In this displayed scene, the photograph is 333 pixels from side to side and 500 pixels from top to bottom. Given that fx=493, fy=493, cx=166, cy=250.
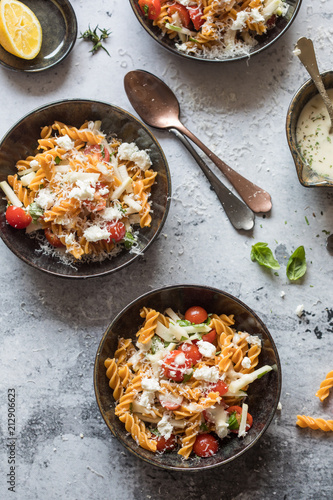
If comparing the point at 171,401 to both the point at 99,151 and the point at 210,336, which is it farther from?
the point at 99,151

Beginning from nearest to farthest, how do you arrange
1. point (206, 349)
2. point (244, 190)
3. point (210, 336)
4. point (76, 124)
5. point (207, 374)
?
1. point (207, 374)
2. point (206, 349)
3. point (210, 336)
4. point (76, 124)
5. point (244, 190)

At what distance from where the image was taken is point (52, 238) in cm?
329

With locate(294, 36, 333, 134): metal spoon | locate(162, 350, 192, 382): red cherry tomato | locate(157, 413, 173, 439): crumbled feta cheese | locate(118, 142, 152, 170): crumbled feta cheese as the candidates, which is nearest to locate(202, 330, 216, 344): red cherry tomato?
locate(162, 350, 192, 382): red cherry tomato

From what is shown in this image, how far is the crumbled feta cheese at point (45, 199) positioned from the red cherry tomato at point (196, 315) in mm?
1165

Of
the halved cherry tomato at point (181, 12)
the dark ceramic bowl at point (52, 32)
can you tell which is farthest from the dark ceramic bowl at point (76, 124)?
the halved cherry tomato at point (181, 12)

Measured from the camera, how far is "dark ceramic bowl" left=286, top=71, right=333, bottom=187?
3.21 m

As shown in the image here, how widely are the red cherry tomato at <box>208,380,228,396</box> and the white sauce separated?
5.25ft

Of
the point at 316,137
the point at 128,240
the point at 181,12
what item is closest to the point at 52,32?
the point at 181,12

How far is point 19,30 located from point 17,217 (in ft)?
4.45

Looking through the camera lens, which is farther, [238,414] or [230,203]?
[230,203]

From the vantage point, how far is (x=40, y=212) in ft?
10.6

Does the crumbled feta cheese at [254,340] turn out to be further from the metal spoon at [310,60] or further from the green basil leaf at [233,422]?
the metal spoon at [310,60]

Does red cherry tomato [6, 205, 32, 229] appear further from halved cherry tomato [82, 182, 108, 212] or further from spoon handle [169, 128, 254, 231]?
spoon handle [169, 128, 254, 231]

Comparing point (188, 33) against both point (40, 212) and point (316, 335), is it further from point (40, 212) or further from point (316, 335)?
point (316, 335)
